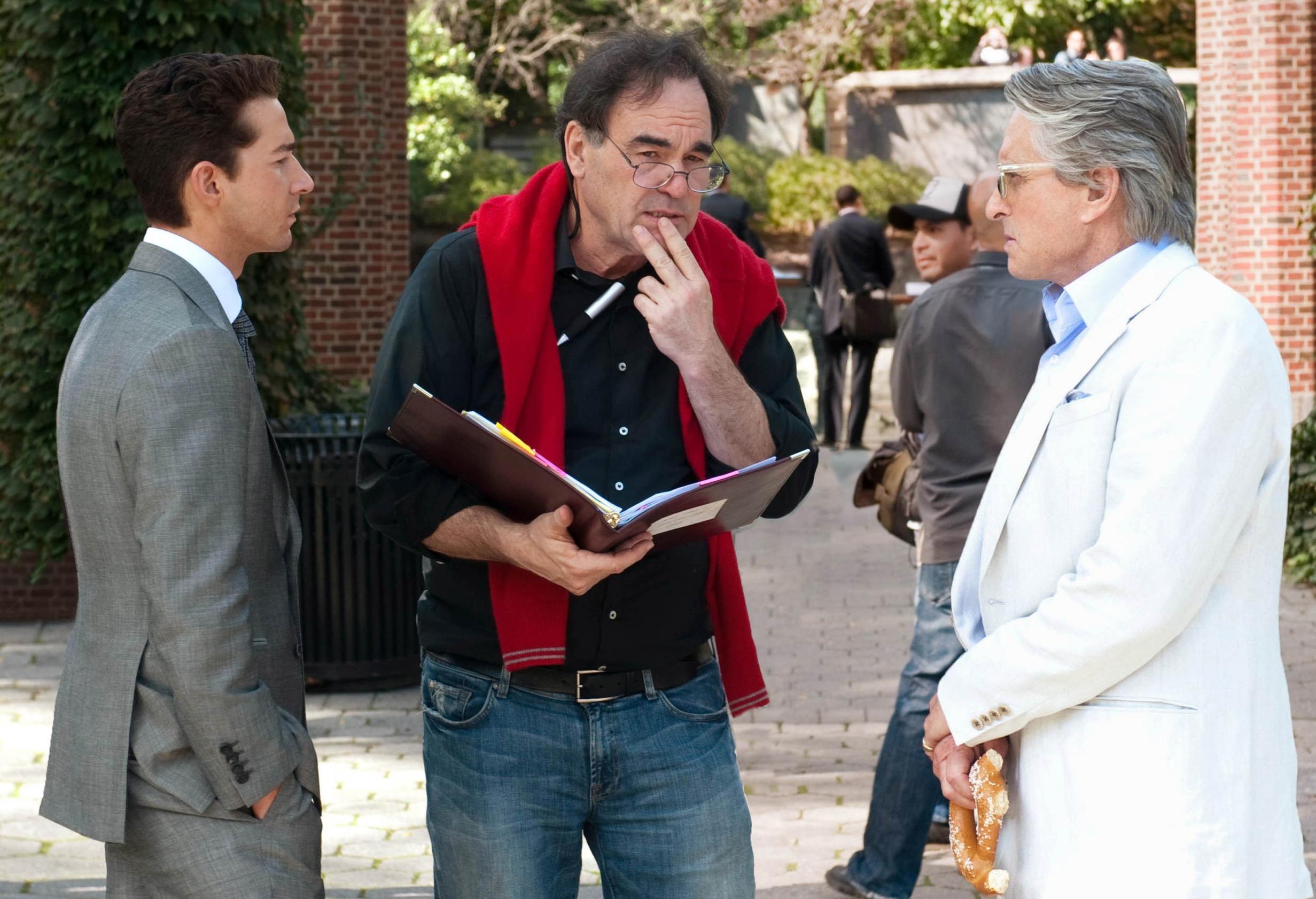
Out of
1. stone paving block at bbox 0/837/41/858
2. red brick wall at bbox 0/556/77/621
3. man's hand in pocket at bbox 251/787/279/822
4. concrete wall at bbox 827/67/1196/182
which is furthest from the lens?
concrete wall at bbox 827/67/1196/182

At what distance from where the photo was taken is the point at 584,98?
9.45 ft

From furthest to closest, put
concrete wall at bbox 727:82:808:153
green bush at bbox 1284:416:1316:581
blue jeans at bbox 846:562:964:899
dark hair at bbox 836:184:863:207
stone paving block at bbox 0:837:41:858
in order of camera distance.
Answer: concrete wall at bbox 727:82:808:153
dark hair at bbox 836:184:863:207
green bush at bbox 1284:416:1316:581
stone paving block at bbox 0:837:41:858
blue jeans at bbox 846:562:964:899

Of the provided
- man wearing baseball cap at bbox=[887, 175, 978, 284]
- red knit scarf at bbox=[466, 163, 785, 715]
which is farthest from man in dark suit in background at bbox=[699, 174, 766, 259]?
red knit scarf at bbox=[466, 163, 785, 715]

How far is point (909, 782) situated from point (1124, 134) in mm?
2804

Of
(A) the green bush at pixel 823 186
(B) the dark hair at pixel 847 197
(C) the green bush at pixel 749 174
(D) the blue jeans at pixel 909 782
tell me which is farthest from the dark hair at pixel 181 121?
(C) the green bush at pixel 749 174

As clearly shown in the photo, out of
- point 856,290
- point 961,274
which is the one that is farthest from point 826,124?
point 961,274

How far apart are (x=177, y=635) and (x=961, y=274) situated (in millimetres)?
3119

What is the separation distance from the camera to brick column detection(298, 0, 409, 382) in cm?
1151

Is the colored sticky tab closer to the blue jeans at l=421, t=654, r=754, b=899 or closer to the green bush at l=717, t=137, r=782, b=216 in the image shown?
the blue jeans at l=421, t=654, r=754, b=899

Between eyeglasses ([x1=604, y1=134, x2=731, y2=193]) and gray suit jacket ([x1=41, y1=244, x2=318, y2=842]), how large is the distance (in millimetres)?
759

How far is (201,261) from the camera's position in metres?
2.82

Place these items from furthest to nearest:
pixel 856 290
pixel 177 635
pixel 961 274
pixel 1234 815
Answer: pixel 856 290, pixel 961 274, pixel 177 635, pixel 1234 815

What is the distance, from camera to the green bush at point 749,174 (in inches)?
1024

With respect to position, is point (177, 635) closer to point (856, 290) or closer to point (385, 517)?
point (385, 517)
